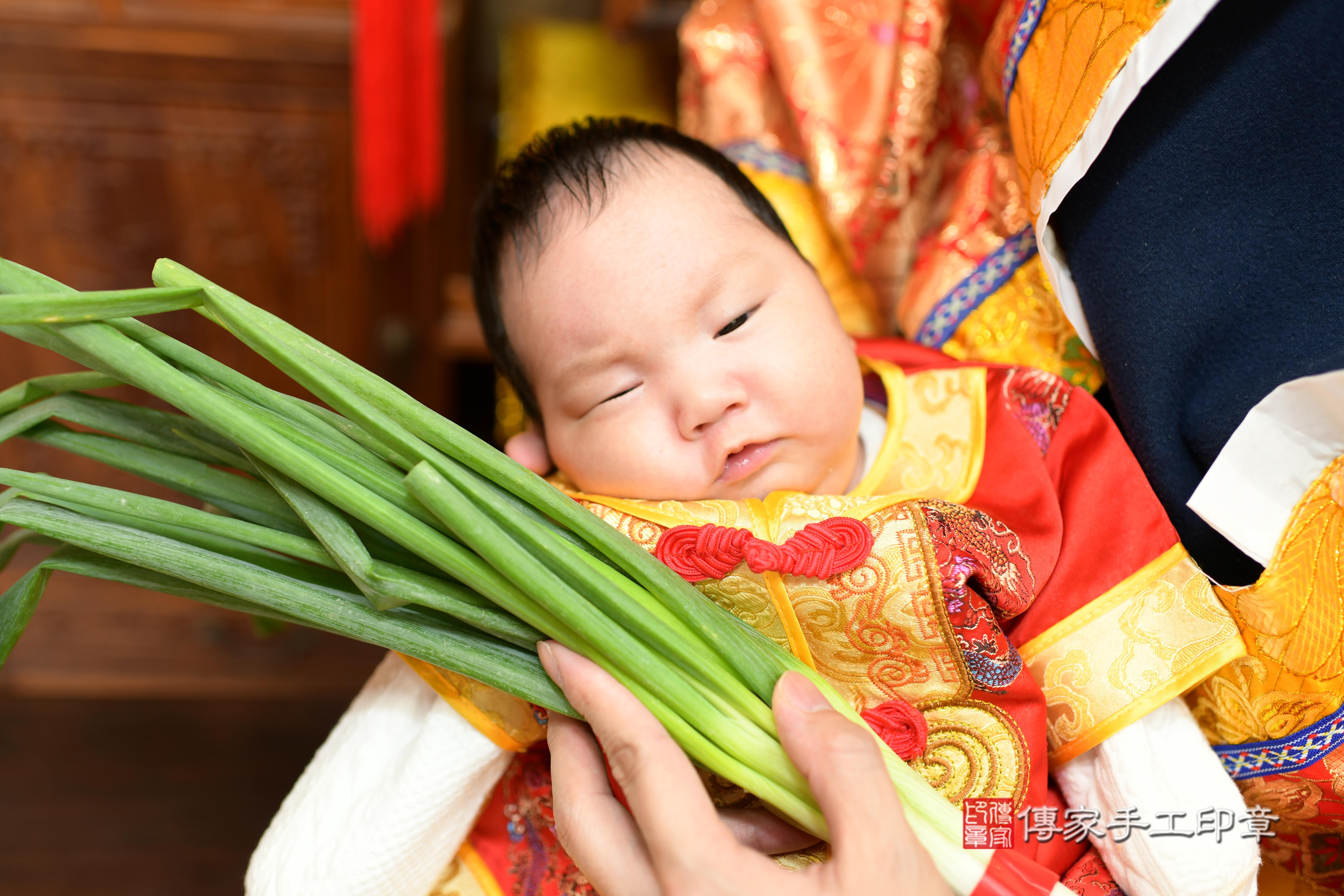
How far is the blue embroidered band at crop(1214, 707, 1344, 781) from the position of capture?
2.37ft

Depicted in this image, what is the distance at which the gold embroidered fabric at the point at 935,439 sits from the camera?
865 mm

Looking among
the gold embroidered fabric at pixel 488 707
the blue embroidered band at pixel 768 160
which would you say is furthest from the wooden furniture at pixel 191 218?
the gold embroidered fabric at pixel 488 707

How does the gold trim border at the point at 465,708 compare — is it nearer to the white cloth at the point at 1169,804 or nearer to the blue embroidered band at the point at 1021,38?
the white cloth at the point at 1169,804

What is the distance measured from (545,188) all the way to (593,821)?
60 centimetres

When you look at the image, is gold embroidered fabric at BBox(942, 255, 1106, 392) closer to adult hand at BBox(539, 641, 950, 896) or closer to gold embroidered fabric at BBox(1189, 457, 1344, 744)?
gold embroidered fabric at BBox(1189, 457, 1344, 744)

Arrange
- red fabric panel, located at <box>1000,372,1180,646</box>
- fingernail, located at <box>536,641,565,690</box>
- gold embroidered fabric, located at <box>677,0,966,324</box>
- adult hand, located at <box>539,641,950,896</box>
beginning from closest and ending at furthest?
adult hand, located at <box>539,641,950,896</box>
fingernail, located at <box>536,641,565,690</box>
red fabric panel, located at <box>1000,372,1180,646</box>
gold embroidered fabric, located at <box>677,0,966,324</box>

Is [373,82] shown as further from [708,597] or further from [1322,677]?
[1322,677]

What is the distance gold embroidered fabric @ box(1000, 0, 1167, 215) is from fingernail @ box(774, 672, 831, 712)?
52 centimetres

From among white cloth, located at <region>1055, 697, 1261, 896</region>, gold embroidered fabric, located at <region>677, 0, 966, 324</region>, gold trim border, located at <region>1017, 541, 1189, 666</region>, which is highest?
gold embroidered fabric, located at <region>677, 0, 966, 324</region>

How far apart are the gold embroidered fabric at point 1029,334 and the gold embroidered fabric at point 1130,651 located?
24 cm

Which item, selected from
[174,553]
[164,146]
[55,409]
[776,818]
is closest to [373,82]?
[164,146]

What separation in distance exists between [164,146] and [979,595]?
1693 mm

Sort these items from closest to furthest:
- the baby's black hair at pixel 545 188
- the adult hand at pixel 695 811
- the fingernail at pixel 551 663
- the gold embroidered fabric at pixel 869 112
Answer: the adult hand at pixel 695 811 → the fingernail at pixel 551 663 → the baby's black hair at pixel 545 188 → the gold embroidered fabric at pixel 869 112

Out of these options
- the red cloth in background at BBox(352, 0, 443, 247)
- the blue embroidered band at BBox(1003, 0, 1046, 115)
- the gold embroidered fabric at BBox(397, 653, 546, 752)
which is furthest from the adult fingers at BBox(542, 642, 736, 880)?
the red cloth in background at BBox(352, 0, 443, 247)
